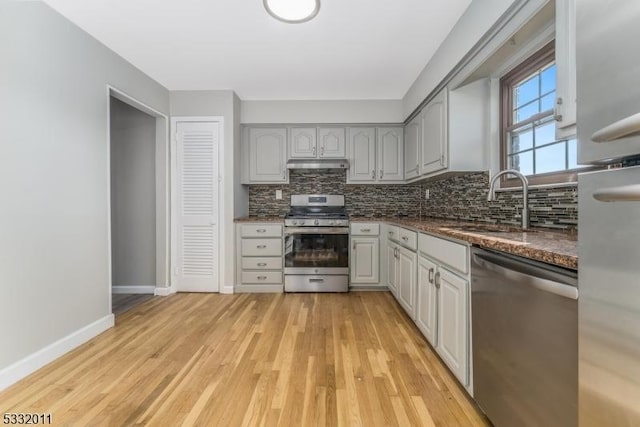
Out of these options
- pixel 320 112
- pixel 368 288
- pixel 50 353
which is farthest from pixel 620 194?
pixel 320 112

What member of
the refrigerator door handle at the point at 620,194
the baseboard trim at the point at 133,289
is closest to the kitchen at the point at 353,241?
the refrigerator door handle at the point at 620,194

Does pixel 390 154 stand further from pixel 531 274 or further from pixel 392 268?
pixel 531 274

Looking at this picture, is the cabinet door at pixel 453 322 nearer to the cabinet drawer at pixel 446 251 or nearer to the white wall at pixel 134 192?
the cabinet drawer at pixel 446 251

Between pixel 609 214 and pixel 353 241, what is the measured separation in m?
2.89

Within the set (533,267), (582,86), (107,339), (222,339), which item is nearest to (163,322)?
(107,339)

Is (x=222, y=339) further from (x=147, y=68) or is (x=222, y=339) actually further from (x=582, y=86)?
(x=147, y=68)

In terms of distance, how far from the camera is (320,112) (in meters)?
3.79

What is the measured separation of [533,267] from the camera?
1.03 m

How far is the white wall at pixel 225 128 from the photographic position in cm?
349

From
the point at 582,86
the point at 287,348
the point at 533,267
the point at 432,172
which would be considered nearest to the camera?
the point at 582,86

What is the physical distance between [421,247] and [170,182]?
2.86 metres

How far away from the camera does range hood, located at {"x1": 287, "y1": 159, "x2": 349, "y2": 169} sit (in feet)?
12.1

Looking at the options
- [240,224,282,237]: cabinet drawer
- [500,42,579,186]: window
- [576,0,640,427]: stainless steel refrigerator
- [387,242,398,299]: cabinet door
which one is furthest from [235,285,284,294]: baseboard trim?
[576,0,640,427]: stainless steel refrigerator

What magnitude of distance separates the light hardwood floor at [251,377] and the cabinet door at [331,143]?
79.8 inches
